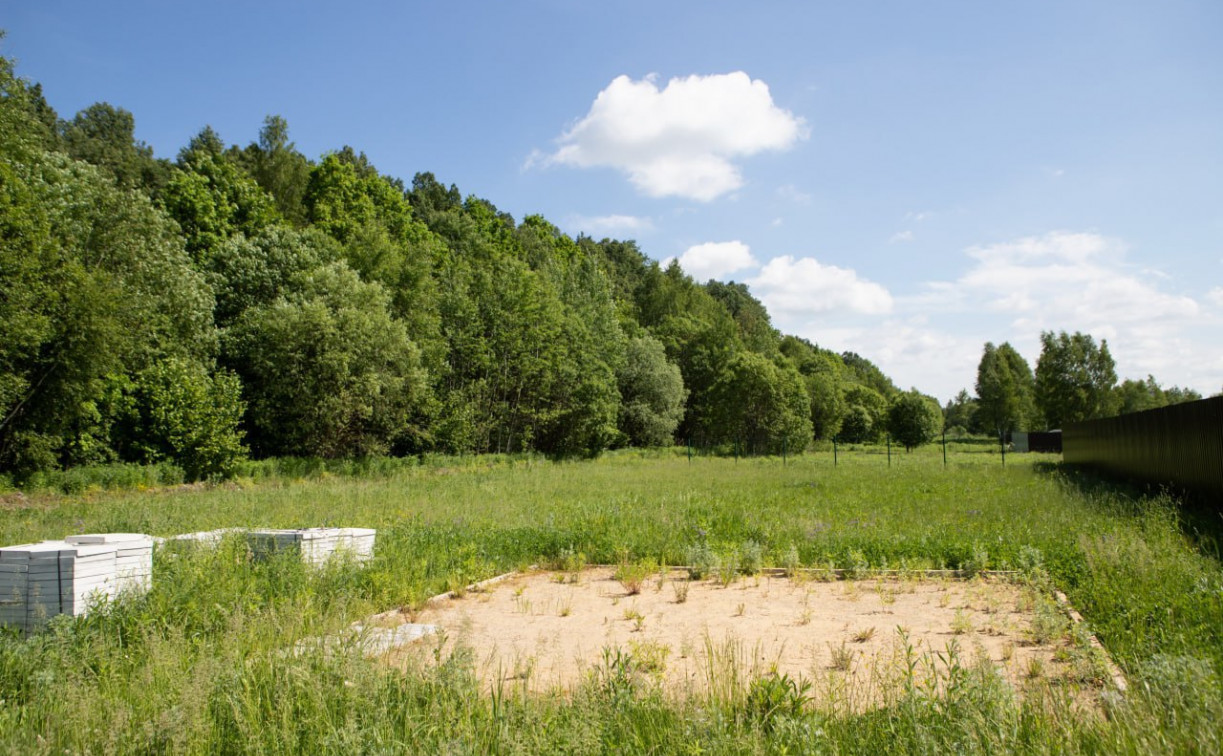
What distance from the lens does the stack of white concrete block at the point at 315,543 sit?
327 inches

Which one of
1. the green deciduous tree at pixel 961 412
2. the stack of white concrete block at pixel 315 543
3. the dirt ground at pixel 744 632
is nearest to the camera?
the dirt ground at pixel 744 632

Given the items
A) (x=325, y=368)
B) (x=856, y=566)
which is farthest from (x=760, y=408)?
(x=856, y=566)

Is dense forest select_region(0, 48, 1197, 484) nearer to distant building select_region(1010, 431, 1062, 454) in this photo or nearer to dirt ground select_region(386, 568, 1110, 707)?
distant building select_region(1010, 431, 1062, 454)

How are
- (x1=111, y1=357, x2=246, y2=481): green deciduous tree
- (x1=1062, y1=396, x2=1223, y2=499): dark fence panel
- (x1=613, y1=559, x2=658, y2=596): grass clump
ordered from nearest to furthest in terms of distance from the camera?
1. (x1=613, y1=559, x2=658, y2=596): grass clump
2. (x1=1062, y1=396, x2=1223, y2=499): dark fence panel
3. (x1=111, y1=357, x2=246, y2=481): green deciduous tree

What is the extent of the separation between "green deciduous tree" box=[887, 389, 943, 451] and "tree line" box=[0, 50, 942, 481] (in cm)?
22

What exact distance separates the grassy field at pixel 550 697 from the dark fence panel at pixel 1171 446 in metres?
1.19

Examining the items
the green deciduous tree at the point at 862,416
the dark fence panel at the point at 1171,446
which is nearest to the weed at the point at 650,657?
the dark fence panel at the point at 1171,446

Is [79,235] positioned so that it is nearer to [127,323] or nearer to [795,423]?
[127,323]

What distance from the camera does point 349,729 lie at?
3.75 meters

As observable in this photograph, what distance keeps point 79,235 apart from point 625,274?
206ft

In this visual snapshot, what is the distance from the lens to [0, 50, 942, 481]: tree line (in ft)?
69.3

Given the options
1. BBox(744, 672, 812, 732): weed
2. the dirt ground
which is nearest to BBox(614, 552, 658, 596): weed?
the dirt ground

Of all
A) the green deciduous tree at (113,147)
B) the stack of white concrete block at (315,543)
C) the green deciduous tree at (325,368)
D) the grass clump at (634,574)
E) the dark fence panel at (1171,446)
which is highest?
the green deciduous tree at (113,147)

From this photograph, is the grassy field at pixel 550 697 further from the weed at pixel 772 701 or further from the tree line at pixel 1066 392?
the tree line at pixel 1066 392
